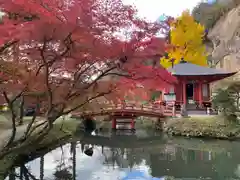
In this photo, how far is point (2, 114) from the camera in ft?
46.4

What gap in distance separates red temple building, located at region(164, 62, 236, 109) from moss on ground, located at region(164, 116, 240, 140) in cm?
255

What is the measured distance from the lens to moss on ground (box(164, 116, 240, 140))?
11234 mm

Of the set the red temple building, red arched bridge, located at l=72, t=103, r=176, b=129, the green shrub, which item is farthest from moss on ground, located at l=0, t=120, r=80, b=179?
the green shrub

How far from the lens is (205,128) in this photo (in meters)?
11.7

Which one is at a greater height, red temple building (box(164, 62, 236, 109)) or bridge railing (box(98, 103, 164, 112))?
red temple building (box(164, 62, 236, 109))

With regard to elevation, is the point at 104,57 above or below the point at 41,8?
below

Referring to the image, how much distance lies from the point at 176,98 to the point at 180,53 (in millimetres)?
5948

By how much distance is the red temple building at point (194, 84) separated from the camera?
14.8 metres

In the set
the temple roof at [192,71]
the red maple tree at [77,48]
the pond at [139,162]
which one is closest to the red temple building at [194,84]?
the temple roof at [192,71]

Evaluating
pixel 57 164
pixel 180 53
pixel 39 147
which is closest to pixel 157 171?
pixel 57 164

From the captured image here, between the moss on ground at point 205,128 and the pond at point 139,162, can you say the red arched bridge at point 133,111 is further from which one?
the pond at point 139,162

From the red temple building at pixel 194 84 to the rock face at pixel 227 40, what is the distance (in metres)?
5.98

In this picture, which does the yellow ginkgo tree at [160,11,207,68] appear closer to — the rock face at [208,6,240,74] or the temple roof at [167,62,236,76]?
the rock face at [208,6,240,74]

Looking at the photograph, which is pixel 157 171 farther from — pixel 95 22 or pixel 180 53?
pixel 180 53
